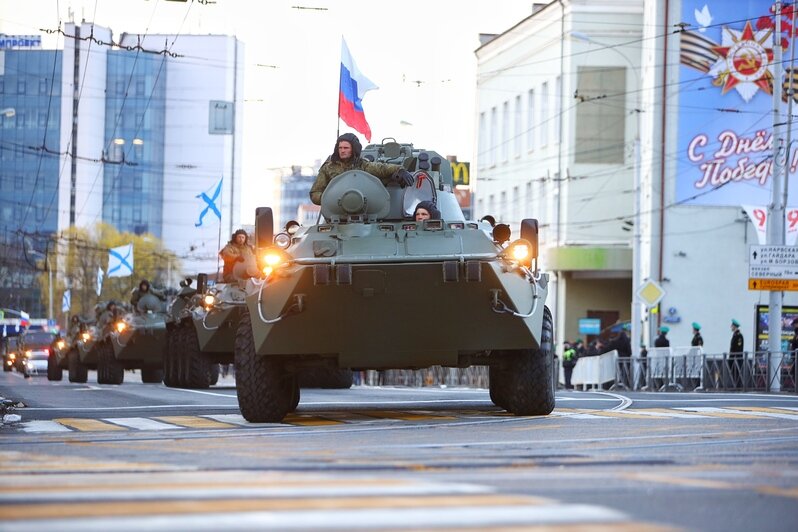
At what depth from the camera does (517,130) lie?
6297cm

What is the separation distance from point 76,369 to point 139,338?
7.45 m

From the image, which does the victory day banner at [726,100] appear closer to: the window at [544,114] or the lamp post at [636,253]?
the lamp post at [636,253]

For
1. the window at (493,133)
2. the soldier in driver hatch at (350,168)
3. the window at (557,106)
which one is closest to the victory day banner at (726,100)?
the window at (557,106)

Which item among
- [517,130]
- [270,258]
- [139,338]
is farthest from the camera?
[517,130]

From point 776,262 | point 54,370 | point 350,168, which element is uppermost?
point 350,168

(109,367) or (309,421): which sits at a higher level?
(309,421)

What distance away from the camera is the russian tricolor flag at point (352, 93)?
28.8 m

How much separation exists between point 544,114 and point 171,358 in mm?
32214

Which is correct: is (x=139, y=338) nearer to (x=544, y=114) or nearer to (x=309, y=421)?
(x=309, y=421)

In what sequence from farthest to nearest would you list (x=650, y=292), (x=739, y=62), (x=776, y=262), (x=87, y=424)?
(x=739, y=62) < (x=650, y=292) < (x=776, y=262) < (x=87, y=424)

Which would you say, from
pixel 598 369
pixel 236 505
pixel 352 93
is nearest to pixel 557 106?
pixel 598 369

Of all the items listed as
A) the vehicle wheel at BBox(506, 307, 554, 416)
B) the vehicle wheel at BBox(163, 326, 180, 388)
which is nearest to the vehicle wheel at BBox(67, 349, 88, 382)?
the vehicle wheel at BBox(163, 326, 180, 388)

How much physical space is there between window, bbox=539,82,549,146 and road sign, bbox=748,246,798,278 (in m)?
27.4

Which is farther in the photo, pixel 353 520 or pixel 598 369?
pixel 598 369
